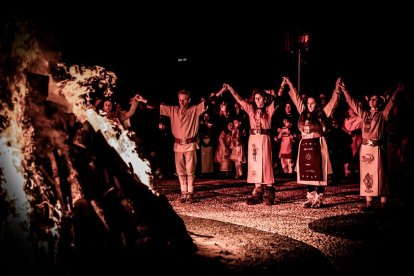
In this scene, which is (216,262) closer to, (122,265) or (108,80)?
(122,265)

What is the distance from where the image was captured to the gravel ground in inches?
219

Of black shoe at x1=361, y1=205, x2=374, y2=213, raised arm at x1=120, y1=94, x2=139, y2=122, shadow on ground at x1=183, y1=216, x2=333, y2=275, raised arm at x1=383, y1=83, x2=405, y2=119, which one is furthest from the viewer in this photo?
raised arm at x1=120, y1=94, x2=139, y2=122

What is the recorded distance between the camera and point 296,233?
7.45 meters

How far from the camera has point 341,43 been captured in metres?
21.8

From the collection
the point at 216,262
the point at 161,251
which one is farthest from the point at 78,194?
the point at 216,262

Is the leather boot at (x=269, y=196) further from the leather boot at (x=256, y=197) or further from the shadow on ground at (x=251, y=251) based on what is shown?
the shadow on ground at (x=251, y=251)

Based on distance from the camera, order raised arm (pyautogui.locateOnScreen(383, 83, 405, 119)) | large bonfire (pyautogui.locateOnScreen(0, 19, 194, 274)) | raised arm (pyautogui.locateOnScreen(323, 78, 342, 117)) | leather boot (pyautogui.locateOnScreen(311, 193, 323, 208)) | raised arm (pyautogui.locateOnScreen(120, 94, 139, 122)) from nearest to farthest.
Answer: large bonfire (pyautogui.locateOnScreen(0, 19, 194, 274))
raised arm (pyautogui.locateOnScreen(383, 83, 405, 119))
raised arm (pyautogui.locateOnScreen(323, 78, 342, 117))
leather boot (pyautogui.locateOnScreen(311, 193, 323, 208))
raised arm (pyautogui.locateOnScreen(120, 94, 139, 122))

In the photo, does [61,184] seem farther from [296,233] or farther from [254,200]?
[254,200]

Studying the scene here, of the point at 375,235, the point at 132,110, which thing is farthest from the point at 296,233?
the point at 132,110

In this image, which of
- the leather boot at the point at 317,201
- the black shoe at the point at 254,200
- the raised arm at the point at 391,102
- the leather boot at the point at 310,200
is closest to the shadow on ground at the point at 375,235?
the leather boot at the point at 317,201

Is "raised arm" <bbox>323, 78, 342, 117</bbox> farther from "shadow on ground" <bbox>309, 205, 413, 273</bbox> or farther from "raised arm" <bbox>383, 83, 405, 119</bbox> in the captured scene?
"shadow on ground" <bbox>309, 205, 413, 273</bbox>

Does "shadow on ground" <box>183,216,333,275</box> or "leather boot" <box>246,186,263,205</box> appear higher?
"leather boot" <box>246,186,263,205</box>

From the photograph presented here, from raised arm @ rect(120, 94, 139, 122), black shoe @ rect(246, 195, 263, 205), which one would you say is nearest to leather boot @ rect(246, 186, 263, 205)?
black shoe @ rect(246, 195, 263, 205)

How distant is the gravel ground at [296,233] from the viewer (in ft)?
18.2
